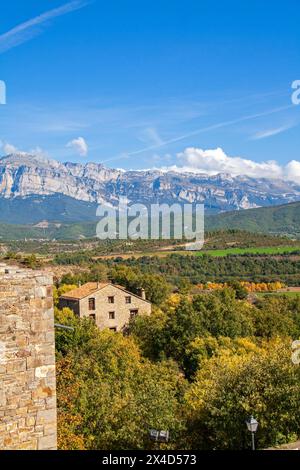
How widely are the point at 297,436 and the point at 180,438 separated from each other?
4.17 metres

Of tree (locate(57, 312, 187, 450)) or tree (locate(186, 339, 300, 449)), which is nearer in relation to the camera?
tree (locate(186, 339, 300, 449))

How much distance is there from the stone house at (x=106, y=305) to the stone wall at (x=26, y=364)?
43.1m

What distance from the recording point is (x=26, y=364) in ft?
27.4

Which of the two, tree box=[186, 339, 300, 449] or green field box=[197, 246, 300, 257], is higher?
green field box=[197, 246, 300, 257]

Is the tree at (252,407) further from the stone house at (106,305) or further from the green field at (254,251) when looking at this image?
the green field at (254,251)

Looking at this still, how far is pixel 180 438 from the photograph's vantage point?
57.5ft

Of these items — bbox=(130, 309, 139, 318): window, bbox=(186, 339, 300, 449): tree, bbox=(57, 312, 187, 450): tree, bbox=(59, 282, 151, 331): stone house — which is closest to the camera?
bbox=(186, 339, 300, 449): tree

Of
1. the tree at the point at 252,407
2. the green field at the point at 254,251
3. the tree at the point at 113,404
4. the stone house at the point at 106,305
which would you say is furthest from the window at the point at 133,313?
the green field at the point at 254,251

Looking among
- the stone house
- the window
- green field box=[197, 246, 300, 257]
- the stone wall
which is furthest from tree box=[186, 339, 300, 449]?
A: green field box=[197, 246, 300, 257]

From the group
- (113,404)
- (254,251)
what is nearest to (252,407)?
(113,404)

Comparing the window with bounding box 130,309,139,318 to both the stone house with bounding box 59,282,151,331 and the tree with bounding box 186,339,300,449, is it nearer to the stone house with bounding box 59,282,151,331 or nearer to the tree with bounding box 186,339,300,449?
the stone house with bounding box 59,282,151,331

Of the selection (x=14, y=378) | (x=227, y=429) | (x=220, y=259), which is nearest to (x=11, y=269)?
(x=14, y=378)

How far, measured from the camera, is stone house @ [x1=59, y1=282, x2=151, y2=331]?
51.7 m

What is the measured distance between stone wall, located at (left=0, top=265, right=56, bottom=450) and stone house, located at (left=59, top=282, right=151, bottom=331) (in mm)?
43097
